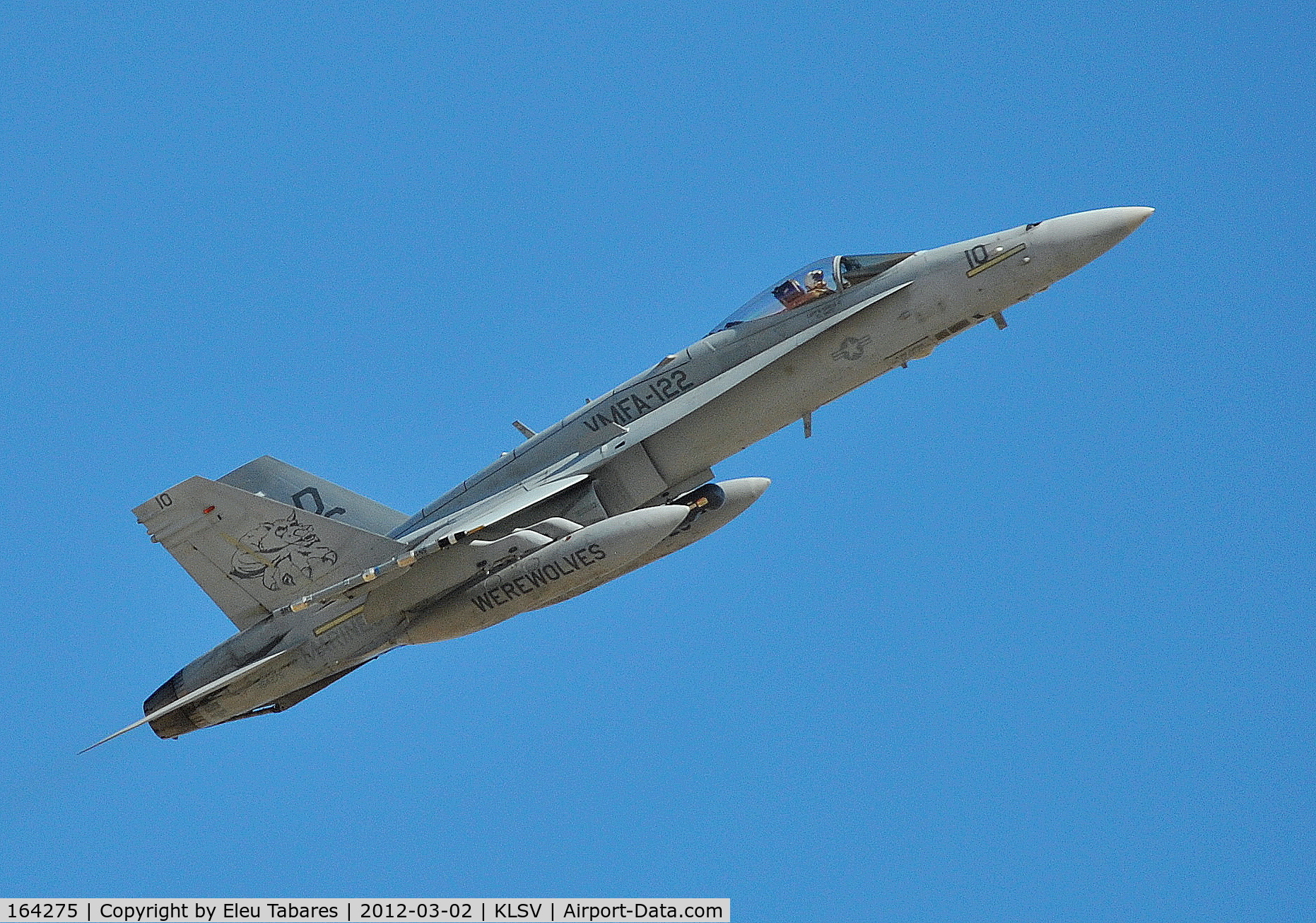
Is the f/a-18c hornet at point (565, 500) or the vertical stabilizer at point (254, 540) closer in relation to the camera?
the f/a-18c hornet at point (565, 500)

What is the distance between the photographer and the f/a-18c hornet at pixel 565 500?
1800 cm

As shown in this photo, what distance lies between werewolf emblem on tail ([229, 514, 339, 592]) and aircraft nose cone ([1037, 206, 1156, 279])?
28.2 feet

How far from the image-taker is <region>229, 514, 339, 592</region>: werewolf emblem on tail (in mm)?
18906

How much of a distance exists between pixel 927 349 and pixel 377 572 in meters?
6.49

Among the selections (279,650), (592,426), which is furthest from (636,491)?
(279,650)

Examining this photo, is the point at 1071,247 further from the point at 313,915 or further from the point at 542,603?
the point at 313,915

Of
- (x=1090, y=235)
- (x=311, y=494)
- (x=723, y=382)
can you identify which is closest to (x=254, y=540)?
(x=311, y=494)

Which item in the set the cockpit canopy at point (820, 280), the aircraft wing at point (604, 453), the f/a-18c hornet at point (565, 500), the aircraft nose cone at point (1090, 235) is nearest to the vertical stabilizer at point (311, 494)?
the f/a-18c hornet at point (565, 500)

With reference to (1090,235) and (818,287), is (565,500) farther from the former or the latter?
(1090,235)

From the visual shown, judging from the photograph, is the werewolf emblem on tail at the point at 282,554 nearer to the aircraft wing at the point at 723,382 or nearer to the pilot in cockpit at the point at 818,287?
the aircraft wing at the point at 723,382

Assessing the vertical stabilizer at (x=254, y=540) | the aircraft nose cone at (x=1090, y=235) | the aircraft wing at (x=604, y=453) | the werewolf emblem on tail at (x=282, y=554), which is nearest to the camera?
the aircraft nose cone at (x=1090, y=235)

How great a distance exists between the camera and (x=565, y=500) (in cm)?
1903
